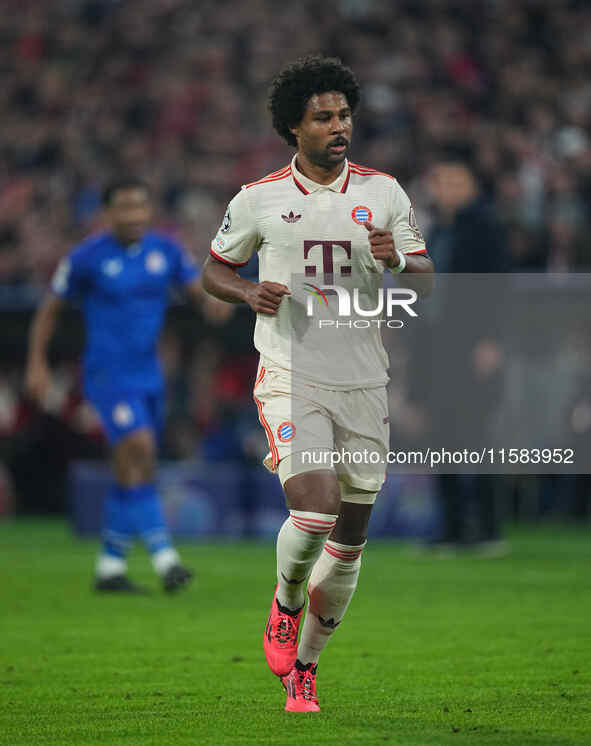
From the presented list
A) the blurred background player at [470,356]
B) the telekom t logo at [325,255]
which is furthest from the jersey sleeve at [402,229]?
the blurred background player at [470,356]

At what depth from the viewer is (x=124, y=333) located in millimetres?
9148

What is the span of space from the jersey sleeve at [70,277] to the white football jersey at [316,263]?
13.7ft

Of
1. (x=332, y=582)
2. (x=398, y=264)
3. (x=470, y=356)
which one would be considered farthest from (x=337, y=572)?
(x=470, y=356)

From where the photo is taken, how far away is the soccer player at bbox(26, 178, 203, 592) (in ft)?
29.4

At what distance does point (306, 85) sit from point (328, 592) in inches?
72.9

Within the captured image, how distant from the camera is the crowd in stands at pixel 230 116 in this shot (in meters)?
14.3

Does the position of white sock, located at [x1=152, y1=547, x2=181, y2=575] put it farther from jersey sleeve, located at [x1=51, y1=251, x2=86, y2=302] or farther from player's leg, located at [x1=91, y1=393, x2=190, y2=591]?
jersey sleeve, located at [x1=51, y1=251, x2=86, y2=302]

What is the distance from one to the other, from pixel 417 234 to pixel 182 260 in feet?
13.8

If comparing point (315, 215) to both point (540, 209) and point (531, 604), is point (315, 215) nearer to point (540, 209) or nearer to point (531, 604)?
point (531, 604)

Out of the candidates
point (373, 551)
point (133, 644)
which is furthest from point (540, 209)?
point (133, 644)

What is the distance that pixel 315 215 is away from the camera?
494cm

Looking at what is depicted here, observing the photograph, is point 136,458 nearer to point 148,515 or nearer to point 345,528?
point 148,515

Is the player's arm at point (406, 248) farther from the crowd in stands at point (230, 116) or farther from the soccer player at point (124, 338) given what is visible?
the crowd in stands at point (230, 116)

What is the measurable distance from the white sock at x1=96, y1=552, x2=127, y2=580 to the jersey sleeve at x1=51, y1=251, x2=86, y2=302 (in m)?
1.75
